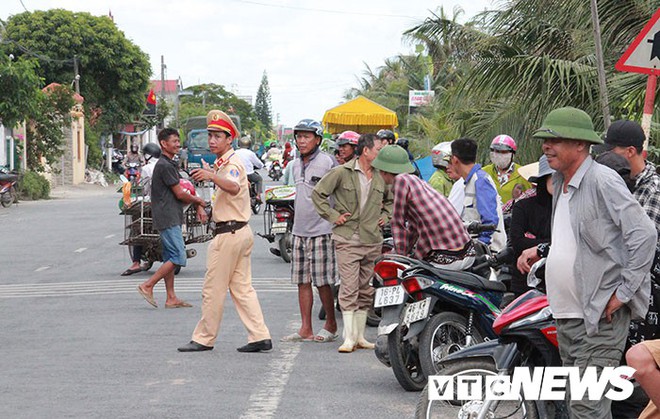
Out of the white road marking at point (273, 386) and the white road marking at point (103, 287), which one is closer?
the white road marking at point (273, 386)

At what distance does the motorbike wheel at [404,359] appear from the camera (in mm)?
7750

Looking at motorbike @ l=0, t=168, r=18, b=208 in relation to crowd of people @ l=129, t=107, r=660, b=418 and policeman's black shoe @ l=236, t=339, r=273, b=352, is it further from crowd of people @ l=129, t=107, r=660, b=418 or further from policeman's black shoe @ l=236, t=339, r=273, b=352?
policeman's black shoe @ l=236, t=339, r=273, b=352

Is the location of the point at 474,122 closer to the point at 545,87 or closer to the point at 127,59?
the point at 545,87

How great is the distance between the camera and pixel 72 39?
57375 millimetres

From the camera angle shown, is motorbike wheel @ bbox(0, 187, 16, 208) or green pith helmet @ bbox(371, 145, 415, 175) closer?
green pith helmet @ bbox(371, 145, 415, 175)

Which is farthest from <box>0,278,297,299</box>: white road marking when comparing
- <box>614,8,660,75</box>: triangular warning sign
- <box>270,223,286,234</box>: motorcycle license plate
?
<box>614,8,660,75</box>: triangular warning sign

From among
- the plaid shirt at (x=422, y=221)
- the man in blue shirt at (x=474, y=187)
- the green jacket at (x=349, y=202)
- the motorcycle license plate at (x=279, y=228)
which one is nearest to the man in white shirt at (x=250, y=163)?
the motorcycle license plate at (x=279, y=228)

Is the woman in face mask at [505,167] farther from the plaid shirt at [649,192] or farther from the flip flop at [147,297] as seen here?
the plaid shirt at [649,192]

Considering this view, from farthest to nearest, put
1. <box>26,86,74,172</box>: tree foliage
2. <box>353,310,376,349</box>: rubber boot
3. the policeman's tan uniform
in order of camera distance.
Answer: <box>26,86,74,172</box>: tree foliage, <box>353,310,376,349</box>: rubber boot, the policeman's tan uniform

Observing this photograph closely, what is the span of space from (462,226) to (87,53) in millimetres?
52333

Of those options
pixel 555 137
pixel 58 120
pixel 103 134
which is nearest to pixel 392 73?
pixel 103 134

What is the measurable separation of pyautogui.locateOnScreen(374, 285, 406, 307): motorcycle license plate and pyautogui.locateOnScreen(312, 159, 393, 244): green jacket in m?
1.60

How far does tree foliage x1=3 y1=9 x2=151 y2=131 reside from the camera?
189 feet

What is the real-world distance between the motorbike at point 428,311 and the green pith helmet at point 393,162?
1.11 meters
